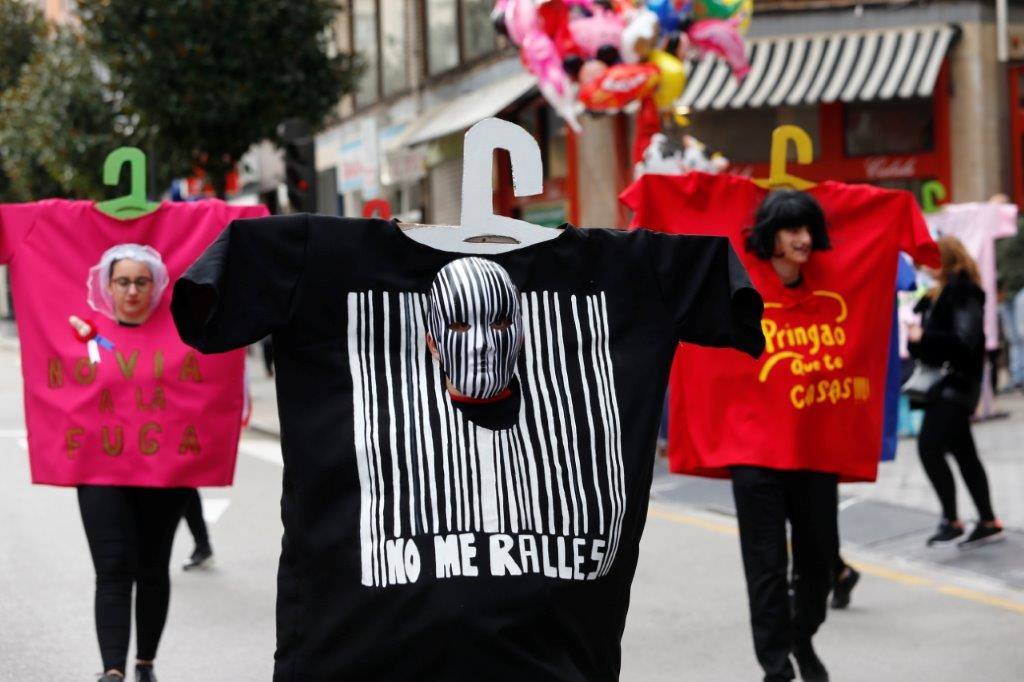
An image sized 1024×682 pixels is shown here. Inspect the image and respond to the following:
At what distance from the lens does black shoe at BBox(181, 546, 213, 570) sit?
8.80 m

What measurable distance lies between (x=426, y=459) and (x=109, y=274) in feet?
9.75

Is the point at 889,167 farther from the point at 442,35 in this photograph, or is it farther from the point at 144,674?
the point at 144,674

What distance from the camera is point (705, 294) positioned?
3.39 meters

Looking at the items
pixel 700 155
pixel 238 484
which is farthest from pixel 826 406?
pixel 700 155

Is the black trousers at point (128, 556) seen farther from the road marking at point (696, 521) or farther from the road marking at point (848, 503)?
the road marking at point (848, 503)

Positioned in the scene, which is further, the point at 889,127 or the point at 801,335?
the point at 889,127

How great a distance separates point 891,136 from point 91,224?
15.7m

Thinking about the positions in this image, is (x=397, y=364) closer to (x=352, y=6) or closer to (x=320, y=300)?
(x=320, y=300)

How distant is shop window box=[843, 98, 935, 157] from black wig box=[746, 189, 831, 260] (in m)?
14.9

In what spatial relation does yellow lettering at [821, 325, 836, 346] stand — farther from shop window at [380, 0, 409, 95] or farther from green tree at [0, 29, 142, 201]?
shop window at [380, 0, 409, 95]

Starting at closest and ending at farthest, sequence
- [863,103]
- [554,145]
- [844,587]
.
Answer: [844,587]
[863,103]
[554,145]

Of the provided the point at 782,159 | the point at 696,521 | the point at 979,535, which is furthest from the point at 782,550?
the point at 696,521

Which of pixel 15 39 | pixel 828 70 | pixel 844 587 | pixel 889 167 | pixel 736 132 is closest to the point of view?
pixel 844 587

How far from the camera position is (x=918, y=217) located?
600cm
